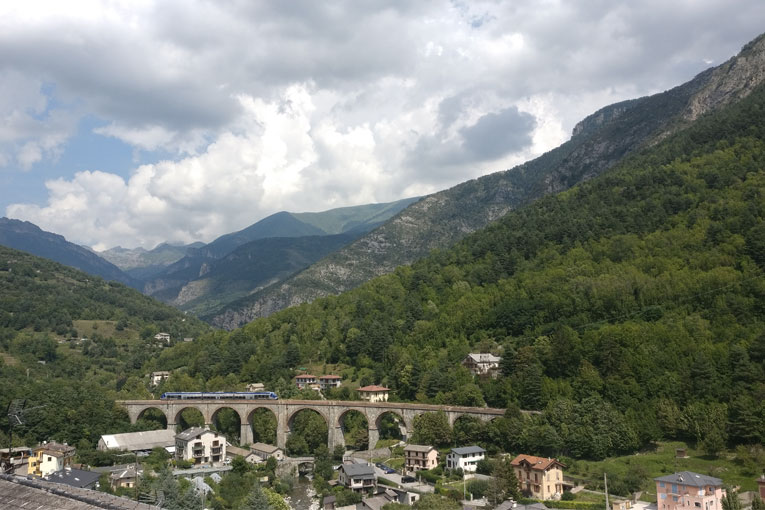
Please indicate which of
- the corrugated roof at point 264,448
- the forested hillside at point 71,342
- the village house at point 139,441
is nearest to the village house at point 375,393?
the corrugated roof at point 264,448

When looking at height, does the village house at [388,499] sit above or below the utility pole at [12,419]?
below

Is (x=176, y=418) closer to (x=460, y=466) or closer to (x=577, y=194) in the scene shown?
(x=460, y=466)

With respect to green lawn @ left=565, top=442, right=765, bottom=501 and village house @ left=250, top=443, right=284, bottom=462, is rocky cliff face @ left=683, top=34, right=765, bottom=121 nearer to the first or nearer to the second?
green lawn @ left=565, top=442, right=765, bottom=501

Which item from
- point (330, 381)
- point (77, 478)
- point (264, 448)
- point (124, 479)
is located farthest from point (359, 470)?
point (330, 381)

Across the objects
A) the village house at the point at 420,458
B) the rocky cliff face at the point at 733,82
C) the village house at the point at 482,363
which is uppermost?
the rocky cliff face at the point at 733,82

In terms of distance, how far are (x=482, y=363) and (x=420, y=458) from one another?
1890 cm

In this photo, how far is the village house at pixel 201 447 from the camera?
59.8 meters

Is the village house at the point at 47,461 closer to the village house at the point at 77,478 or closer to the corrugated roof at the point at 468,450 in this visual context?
the village house at the point at 77,478

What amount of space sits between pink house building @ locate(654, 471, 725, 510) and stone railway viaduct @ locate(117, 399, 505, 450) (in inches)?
755

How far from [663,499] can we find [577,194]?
7892 centimetres

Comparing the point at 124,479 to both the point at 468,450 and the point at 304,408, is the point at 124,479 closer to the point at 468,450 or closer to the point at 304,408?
the point at 304,408

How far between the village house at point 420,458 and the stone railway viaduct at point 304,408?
6.45 meters

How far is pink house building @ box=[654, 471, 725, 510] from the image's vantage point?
34.8 meters

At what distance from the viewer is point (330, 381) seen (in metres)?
80.5
